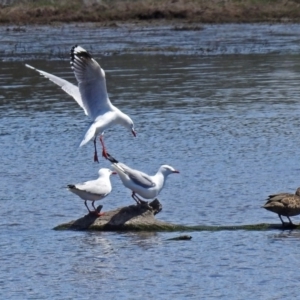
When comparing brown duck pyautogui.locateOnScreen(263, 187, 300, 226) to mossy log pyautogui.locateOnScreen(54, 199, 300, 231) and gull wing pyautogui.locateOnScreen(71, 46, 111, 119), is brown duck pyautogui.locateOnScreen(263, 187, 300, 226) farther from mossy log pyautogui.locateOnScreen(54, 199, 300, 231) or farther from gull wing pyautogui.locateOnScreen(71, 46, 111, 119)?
gull wing pyautogui.locateOnScreen(71, 46, 111, 119)

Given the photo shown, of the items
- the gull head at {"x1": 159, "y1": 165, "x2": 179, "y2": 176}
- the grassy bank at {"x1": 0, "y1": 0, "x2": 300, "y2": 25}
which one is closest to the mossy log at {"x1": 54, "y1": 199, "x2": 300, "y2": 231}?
the gull head at {"x1": 159, "y1": 165, "x2": 179, "y2": 176}

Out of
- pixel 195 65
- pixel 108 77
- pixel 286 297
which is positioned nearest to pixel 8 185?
pixel 286 297

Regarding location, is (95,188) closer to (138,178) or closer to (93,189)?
(93,189)

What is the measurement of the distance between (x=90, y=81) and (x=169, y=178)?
88.8 inches

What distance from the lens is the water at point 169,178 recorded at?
10.4m

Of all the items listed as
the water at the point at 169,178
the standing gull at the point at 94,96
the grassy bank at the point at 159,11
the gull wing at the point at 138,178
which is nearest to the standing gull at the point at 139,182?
the gull wing at the point at 138,178

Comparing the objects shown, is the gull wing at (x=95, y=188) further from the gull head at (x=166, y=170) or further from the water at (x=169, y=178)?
the gull head at (x=166, y=170)

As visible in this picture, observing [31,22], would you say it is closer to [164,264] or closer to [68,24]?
[68,24]

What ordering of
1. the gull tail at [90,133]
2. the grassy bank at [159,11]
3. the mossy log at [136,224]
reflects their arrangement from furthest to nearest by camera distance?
the grassy bank at [159,11], the gull tail at [90,133], the mossy log at [136,224]

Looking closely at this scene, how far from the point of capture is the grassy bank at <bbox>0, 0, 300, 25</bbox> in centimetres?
5222

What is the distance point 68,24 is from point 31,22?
76.4 inches

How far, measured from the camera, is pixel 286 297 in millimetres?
9680

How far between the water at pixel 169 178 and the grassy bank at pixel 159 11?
2050cm

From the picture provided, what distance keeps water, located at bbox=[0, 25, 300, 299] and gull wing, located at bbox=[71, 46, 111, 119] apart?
126 centimetres
